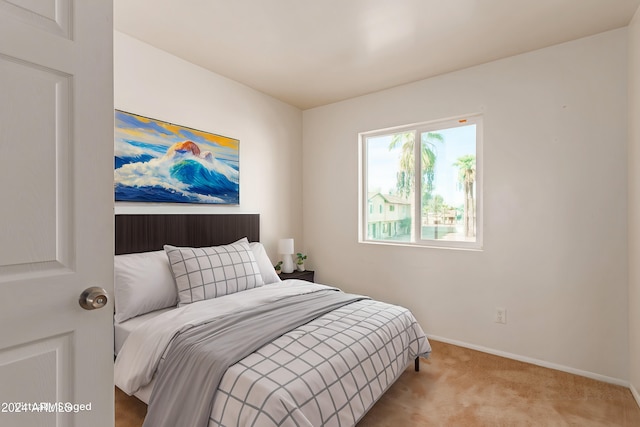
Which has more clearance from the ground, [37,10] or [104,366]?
[37,10]

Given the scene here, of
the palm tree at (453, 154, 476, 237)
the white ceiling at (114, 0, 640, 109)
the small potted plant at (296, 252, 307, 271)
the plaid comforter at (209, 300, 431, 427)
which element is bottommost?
the plaid comforter at (209, 300, 431, 427)

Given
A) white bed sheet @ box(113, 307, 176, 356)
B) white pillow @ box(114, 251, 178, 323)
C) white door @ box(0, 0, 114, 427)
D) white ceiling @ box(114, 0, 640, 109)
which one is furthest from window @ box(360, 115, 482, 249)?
white door @ box(0, 0, 114, 427)

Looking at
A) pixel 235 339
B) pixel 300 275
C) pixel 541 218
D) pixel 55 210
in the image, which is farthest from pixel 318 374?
pixel 541 218

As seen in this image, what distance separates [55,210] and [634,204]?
3076mm

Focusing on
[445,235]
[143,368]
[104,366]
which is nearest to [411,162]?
[445,235]

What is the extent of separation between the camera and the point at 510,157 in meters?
→ 2.75

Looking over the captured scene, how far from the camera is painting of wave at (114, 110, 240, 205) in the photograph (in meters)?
2.49

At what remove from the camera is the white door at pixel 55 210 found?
0.84 meters

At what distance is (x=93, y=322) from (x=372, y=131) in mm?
3141

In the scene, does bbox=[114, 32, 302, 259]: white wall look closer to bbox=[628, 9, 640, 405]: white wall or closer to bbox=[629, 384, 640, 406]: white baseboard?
bbox=[628, 9, 640, 405]: white wall

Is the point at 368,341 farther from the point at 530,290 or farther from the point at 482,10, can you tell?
the point at 482,10

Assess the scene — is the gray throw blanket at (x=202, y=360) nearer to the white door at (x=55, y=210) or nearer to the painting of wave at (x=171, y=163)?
the white door at (x=55, y=210)

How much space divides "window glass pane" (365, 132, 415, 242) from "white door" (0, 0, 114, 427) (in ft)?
9.47

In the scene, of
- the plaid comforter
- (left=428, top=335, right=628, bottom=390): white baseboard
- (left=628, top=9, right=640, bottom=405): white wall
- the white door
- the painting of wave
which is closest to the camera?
the white door
